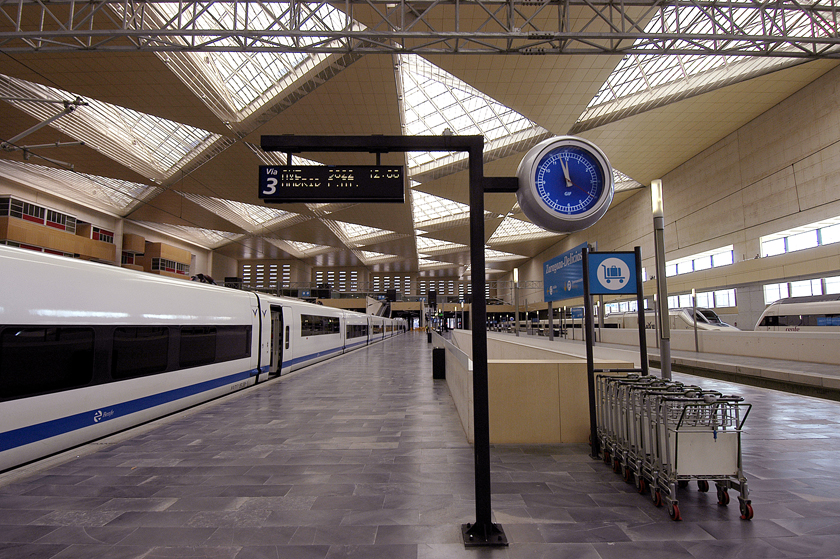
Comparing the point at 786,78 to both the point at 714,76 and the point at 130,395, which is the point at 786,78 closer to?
the point at 714,76

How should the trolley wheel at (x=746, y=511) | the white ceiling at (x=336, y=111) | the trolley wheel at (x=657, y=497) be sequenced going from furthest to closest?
the white ceiling at (x=336, y=111)
the trolley wheel at (x=657, y=497)
the trolley wheel at (x=746, y=511)

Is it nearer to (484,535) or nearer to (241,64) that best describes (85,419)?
(484,535)

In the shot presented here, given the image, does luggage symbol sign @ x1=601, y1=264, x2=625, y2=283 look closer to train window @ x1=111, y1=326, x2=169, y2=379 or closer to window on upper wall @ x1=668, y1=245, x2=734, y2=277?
train window @ x1=111, y1=326, x2=169, y2=379

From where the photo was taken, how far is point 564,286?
24.5 ft

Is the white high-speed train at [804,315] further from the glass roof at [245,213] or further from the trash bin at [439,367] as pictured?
the glass roof at [245,213]

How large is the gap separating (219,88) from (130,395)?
17.6 m

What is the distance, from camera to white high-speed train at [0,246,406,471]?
15.2 feet

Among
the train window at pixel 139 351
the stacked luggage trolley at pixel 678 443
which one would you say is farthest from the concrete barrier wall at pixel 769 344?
the train window at pixel 139 351

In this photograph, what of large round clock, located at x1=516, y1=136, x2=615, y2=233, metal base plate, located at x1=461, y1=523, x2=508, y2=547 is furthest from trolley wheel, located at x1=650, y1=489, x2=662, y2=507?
large round clock, located at x1=516, y1=136, x2=615, y2=233

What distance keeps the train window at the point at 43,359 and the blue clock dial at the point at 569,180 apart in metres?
5.71

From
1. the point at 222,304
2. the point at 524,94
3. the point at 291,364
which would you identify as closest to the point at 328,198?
the point at 222,304

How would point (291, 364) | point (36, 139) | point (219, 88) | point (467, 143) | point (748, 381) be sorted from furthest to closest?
1. point (36, 139)
2. point (219, 88)
3. point (291, 364)
4. point (748, 381)
5. point (467, 143)

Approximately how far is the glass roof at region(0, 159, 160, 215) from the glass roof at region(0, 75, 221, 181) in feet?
16.1

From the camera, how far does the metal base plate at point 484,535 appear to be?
3035mm
